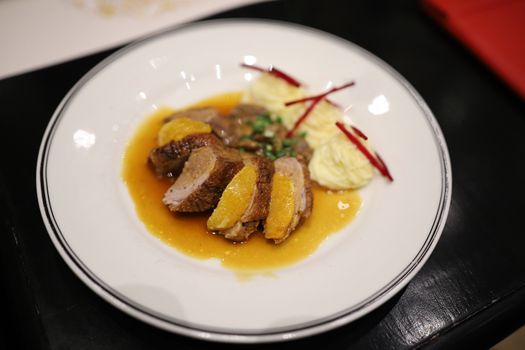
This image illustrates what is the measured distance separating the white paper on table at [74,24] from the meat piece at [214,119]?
1.09 metres

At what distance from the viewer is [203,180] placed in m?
2.62

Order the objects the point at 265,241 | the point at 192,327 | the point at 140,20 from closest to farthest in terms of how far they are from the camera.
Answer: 1. the point at 192,327
2. the point at 265,241
3. the point at 140,20

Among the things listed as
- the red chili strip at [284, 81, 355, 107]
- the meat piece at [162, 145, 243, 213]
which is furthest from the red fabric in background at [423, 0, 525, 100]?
the meat piece at [162, 145, 243, 213]

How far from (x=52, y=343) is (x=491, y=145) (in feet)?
10.1

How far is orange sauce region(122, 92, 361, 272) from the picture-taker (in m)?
2.49

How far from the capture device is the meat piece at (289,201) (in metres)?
2.55

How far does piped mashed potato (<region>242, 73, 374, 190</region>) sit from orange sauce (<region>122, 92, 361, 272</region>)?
114 millimetres

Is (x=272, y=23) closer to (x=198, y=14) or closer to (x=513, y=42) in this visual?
(x=198, y=14)

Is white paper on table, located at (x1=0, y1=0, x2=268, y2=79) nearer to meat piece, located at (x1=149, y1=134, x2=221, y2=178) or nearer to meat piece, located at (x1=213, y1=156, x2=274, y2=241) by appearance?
meat piece, located at (x1=149, y1=134, x2=221, y2=178)

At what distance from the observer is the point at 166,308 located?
6.67ft

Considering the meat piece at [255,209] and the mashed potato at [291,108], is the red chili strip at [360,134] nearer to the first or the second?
the mashed potato at [291,108]

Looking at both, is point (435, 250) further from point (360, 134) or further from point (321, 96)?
point (321, 96)

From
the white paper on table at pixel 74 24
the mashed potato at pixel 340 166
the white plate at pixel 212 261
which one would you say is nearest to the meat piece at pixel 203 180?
the white plate at pixel 212 261

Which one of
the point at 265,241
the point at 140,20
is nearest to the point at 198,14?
the point at 140,20
